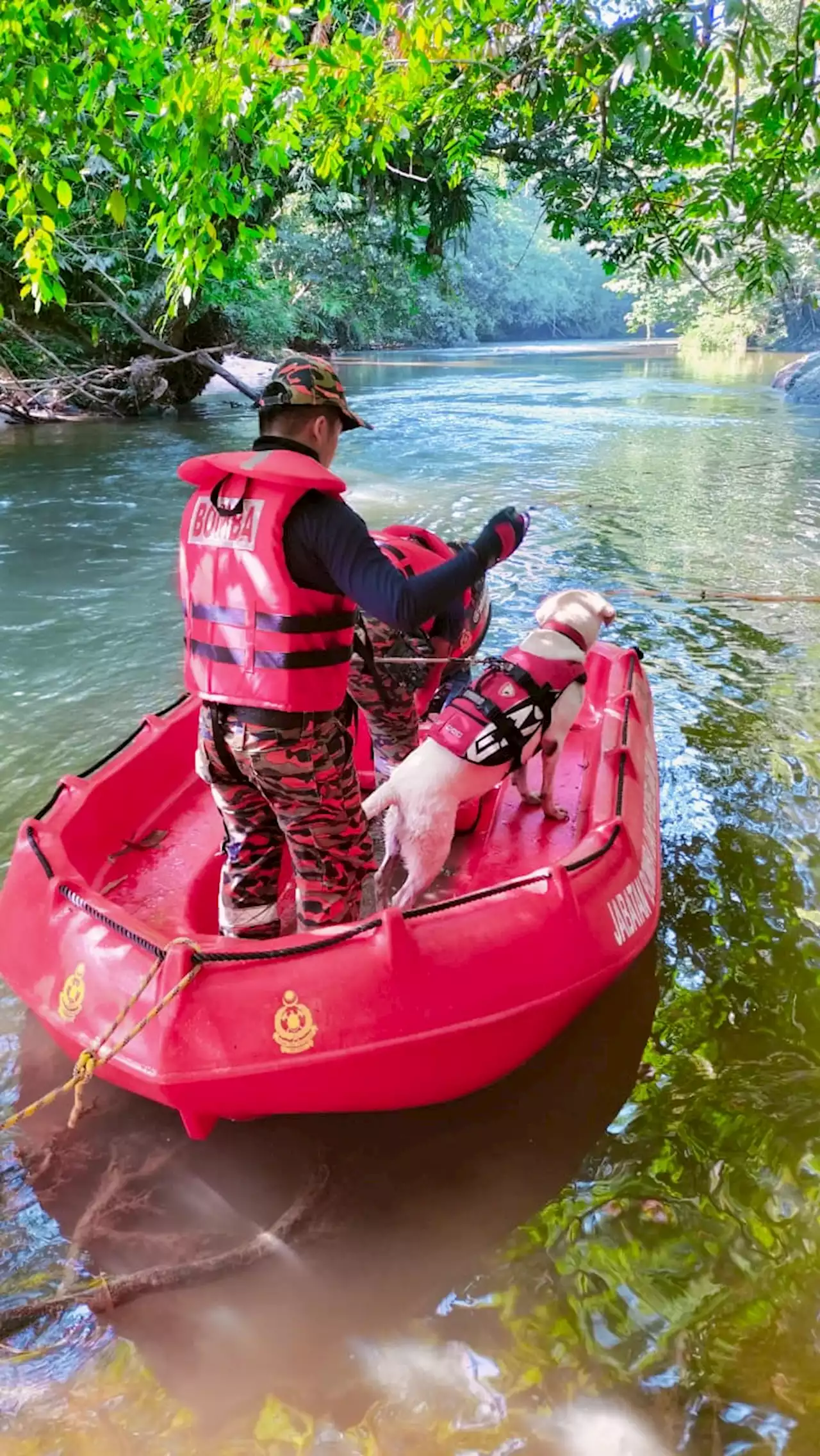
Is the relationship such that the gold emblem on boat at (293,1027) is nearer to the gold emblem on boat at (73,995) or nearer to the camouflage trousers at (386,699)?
the gold emblem on boat at (73,995)

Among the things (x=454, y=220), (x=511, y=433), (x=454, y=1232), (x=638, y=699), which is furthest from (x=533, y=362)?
(x=454, y=1232)

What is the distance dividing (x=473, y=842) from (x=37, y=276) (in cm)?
264

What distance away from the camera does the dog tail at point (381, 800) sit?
10.0 ft

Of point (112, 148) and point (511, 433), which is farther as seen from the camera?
point (511, 433)

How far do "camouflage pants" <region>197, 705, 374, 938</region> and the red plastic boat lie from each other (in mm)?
207

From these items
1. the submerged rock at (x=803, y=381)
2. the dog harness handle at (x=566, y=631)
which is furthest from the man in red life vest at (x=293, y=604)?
the submerged rock at (x=803, y=381)

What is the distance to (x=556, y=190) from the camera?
650 cm

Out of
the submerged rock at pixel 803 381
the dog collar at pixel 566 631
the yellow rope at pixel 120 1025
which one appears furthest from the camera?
the submerged rock at pixel 803 381

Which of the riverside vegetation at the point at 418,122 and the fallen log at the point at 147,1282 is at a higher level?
the riverside vegetation at the point at 418,122

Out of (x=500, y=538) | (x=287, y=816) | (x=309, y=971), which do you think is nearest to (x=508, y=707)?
(x=500, y=538)

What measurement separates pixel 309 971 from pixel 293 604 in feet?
3.11

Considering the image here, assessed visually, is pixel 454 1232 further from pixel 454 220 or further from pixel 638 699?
pixel 454 220

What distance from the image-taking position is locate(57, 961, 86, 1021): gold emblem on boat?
2.47 metres

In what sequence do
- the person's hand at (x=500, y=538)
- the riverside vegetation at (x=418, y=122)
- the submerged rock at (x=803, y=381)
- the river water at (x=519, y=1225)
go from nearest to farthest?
the river water at (x=519, y=1225)
the person's hand at (x=500, y=538)
the riverside vegetation at (x=418, y=122)
the submerged rock at (x=803, y=381)
